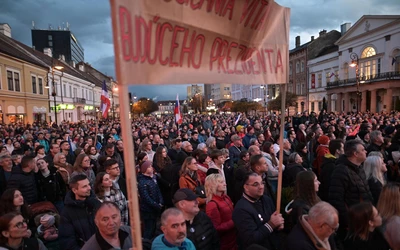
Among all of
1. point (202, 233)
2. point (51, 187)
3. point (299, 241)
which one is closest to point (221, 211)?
point (202, 233)

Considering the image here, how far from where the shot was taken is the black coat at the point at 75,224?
323cm

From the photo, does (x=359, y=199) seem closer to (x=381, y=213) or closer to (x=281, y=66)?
(x=381, y=213)

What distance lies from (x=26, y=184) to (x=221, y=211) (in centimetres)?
Answer: 362

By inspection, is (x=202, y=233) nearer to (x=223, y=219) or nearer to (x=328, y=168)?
(x=223, y=219)

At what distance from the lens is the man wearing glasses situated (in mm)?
3025

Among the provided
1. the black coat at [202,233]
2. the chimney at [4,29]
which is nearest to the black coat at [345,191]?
the black coat at [202,233]

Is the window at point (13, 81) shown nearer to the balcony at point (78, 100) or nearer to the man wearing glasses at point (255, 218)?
the balcony at point (78, 100)

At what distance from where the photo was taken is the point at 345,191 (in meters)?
3.94

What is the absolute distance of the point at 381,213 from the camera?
322 cm

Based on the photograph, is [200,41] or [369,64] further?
[369,64]

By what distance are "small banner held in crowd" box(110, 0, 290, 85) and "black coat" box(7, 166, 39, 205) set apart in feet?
14.8

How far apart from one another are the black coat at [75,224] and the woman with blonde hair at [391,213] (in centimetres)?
312

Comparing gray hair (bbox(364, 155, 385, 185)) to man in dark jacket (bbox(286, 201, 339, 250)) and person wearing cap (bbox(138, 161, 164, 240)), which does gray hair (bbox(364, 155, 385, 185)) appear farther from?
person wearing cap (bbox(138, 161, 164, 240))

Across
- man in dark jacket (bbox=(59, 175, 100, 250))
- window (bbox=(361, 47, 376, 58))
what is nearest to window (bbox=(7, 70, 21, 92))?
man in dark jacket (bbox=(59, 175, 100, 250))
